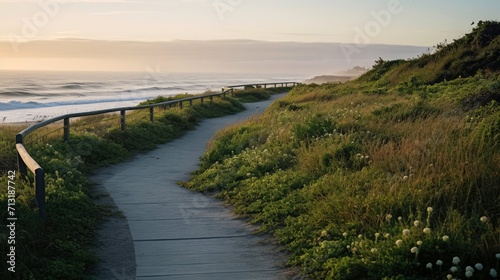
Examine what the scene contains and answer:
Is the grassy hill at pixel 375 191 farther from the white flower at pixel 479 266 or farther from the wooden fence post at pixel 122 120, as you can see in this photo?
the wooden fence post at pixel 122 120

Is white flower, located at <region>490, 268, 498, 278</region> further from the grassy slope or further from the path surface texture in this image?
the grassy slope

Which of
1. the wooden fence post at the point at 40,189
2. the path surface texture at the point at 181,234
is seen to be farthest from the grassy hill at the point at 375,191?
the wooden fence post at the point at 40,189

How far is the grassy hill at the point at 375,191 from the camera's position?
554 centimetres

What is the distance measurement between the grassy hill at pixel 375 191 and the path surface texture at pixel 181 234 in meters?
0.33

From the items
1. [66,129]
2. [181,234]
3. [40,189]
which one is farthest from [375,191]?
[66,129]

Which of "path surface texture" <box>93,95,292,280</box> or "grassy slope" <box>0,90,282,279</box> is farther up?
"grassy slope" <box>0,90,282,279</box>

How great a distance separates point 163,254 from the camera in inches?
267

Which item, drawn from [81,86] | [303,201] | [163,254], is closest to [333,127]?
[303,201]

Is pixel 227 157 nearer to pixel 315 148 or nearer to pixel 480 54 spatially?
pixel 315 148

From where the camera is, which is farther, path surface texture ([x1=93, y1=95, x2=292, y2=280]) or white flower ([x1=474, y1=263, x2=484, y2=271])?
path surface texture ([x1=93, y1=95, x2=292, y2=280])

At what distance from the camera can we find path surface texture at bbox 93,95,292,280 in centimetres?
625

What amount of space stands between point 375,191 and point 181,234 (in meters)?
2.49

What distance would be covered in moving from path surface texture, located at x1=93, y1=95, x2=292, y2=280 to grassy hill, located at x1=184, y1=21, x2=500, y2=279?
13.0 inches

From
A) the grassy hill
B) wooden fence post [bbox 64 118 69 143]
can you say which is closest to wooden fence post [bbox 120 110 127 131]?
wooden fence post [bbox 64 118 69 143]
